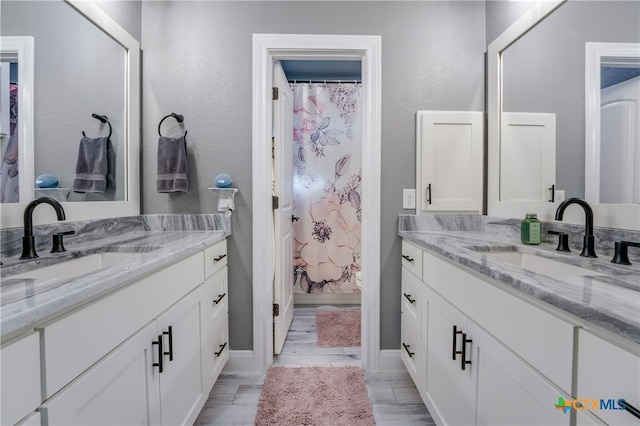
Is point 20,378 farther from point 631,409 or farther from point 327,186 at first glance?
point 327,186

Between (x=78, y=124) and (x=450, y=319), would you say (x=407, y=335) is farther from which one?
(x=78, y=124)

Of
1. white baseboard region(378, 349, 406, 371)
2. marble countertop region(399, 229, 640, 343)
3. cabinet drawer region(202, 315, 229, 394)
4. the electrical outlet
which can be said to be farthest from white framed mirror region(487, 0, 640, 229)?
cabinet drawer region(202, 315, 229, 394)

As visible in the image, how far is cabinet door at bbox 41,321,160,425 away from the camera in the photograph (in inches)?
25.9

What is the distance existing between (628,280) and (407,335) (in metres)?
1.14

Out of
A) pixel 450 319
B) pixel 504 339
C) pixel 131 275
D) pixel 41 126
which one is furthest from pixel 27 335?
pixel 450 319

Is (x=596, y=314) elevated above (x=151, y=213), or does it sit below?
below

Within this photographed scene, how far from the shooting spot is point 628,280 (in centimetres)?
78

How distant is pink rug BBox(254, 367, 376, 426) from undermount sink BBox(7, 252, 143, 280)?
1.02 meters

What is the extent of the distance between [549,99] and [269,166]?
1493 millimetres

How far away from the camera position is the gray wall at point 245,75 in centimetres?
184

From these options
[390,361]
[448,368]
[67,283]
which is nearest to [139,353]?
[67,283]

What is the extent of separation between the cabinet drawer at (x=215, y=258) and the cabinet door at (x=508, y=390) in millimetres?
1203

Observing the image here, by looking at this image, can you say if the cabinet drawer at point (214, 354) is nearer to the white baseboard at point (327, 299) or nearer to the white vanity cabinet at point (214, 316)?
the white vanity cabinet at point (214, 316)

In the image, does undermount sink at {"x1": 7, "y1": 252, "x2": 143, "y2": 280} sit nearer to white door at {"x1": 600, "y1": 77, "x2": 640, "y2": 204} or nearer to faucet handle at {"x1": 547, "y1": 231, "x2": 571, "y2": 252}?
faucet handle at {"x1": 547, "y1": 231, "x2": 571, "y2": 252}
